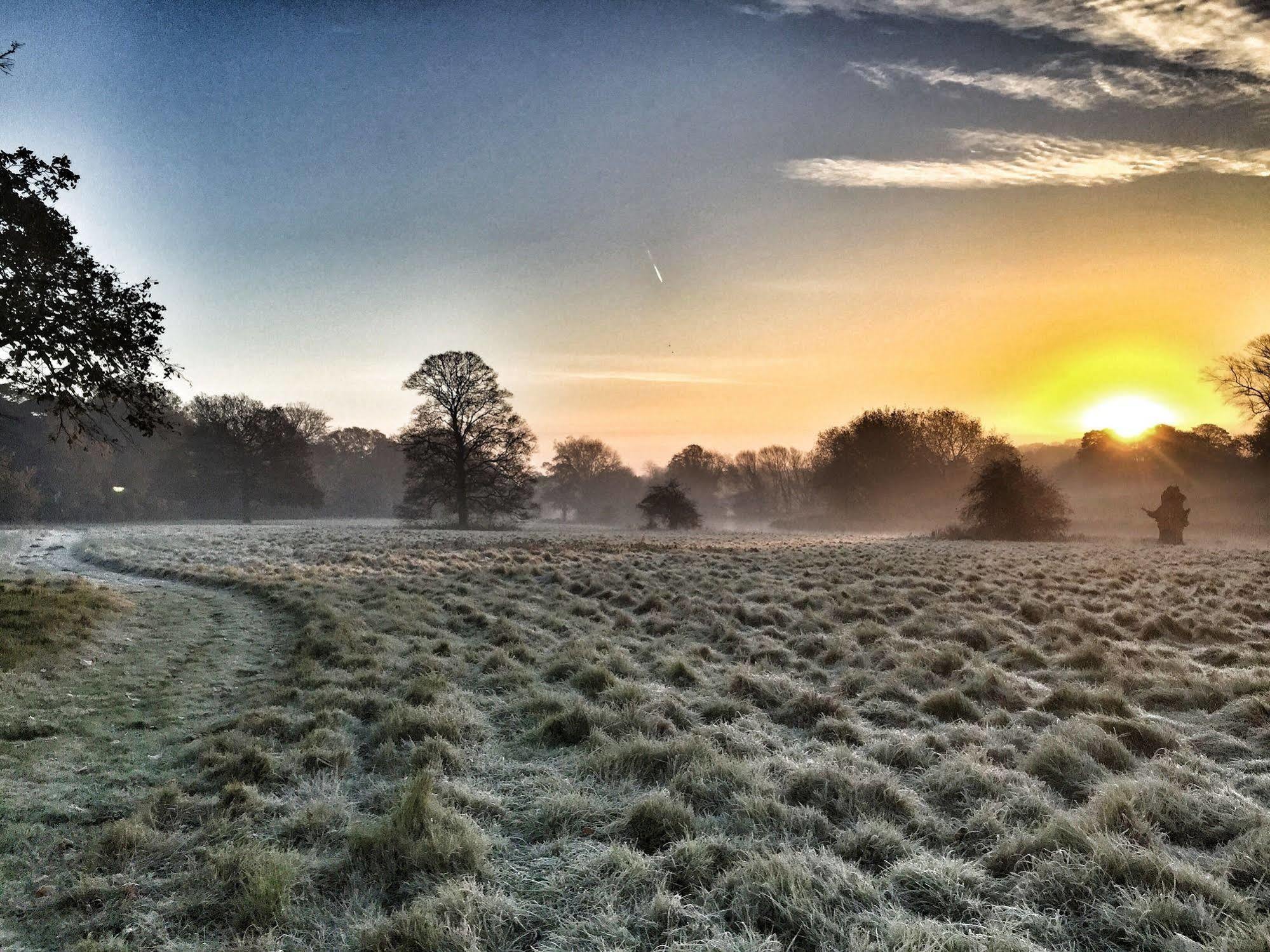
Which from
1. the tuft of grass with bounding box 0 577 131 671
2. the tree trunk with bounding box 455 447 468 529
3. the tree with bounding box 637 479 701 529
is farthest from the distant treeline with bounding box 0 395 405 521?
the tuft of grass with bounding box 0 577 131 671

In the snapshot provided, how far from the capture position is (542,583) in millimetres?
15727

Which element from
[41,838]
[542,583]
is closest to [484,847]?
[41,838]

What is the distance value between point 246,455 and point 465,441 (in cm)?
2881

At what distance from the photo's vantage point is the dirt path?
382 cm

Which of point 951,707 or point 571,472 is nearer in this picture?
point 951,707

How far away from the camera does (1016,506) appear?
36.0m

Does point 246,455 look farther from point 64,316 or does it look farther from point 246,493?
point 64,316

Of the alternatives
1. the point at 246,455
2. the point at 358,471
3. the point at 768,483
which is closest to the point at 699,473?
the point at 768,483

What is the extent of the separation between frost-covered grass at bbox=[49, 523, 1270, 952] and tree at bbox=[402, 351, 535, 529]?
1219 inches

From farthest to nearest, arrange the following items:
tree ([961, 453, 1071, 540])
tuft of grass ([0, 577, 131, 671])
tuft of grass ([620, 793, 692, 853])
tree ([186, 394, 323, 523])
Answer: tree ([186, 394, 323, 523]) < tree ([961, 453, 1071, 540]) < tuft of grass ([0, 577, 131, 671]) < tuft of grass ([620, 793, 692, 853])

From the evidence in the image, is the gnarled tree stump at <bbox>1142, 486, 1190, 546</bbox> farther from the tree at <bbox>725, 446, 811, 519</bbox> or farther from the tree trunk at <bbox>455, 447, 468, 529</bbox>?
the tree at <bbox>725, 446, 811, 519</bbox>

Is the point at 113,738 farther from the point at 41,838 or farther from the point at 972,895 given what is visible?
the point at 972,895

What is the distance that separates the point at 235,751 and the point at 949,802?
590cm

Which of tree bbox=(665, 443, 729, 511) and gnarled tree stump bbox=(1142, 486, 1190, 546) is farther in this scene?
tree bbox=(665, 443, 729, 511)
